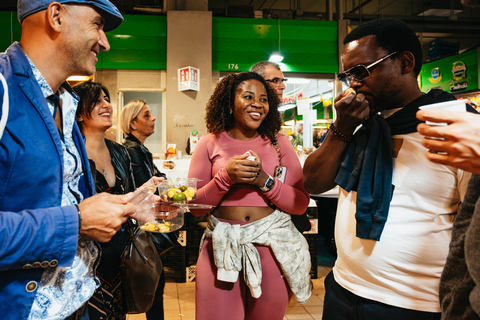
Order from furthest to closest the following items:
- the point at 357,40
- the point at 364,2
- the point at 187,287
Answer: the point at 364,2, the point at 187,287, the point at 357,40

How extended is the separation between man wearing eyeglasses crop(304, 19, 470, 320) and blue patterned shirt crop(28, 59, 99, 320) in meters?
0.99

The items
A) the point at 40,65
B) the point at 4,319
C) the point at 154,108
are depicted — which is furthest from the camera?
the point at 154,108

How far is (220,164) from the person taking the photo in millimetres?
2115

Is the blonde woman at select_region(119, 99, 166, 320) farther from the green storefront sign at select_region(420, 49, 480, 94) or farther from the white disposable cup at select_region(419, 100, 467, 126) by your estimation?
the green storefront sign at select_region(420, 49, 480, 94)

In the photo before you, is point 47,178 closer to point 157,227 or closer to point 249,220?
point 157,227

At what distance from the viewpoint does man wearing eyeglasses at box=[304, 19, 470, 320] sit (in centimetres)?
127

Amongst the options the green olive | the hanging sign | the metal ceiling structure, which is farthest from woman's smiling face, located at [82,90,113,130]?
the metal ceiling structure

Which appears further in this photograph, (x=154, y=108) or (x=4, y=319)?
(x=154, y=108)

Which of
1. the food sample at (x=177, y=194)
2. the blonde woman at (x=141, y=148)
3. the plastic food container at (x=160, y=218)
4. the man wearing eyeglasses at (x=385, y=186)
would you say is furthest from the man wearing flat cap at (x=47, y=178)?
the blonde woman at (x=141, y=148)

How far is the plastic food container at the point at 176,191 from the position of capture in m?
1.68

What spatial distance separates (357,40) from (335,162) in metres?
0.53

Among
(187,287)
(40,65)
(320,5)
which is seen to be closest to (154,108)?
(187,287)

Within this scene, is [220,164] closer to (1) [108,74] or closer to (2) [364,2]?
(1) [108,74]

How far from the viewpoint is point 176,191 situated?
5.60 feet
